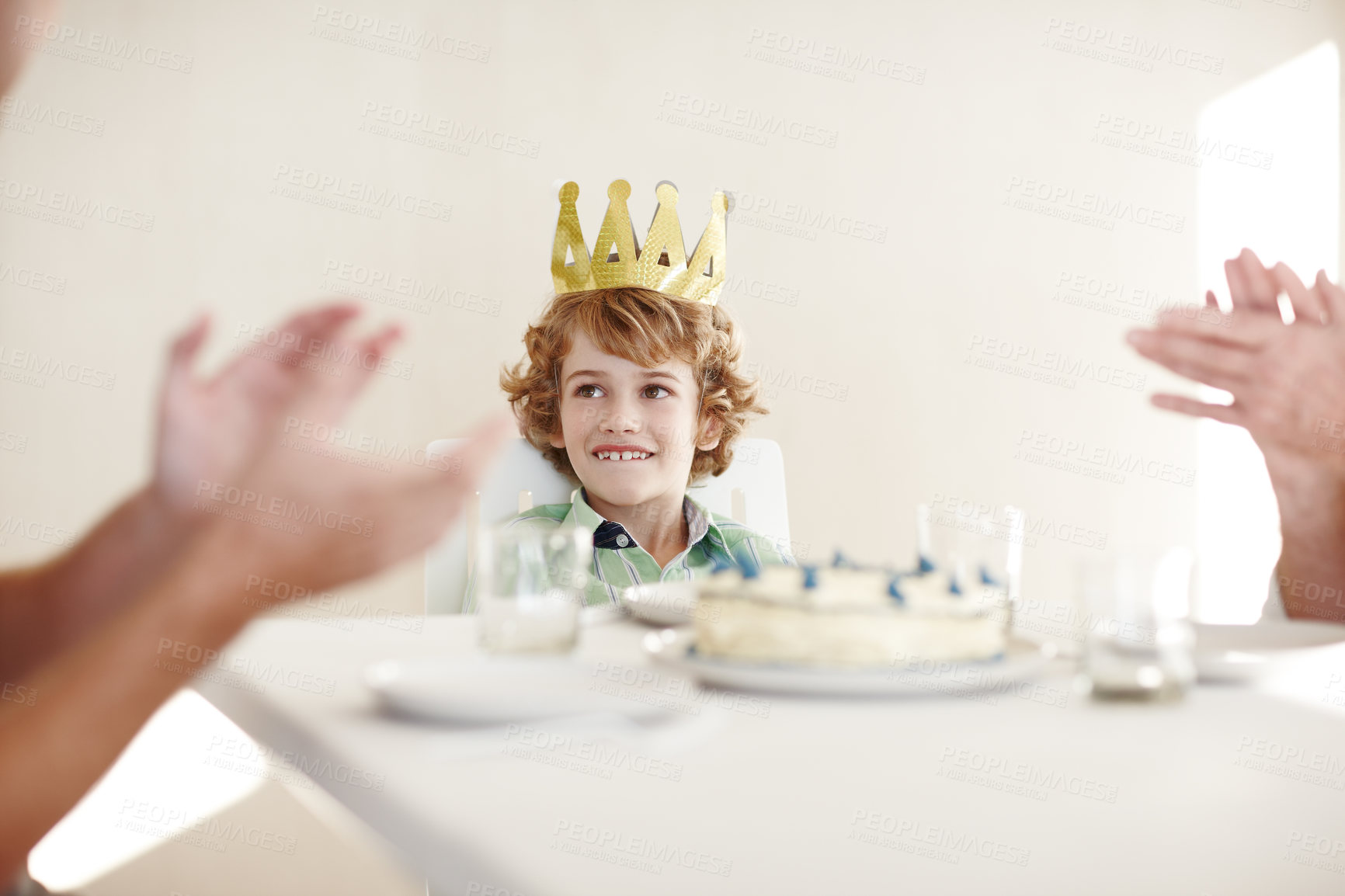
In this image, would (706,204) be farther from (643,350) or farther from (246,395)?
(246,395)

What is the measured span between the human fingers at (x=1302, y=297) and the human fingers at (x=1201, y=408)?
3.8 inches

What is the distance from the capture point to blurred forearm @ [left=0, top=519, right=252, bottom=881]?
46 cm

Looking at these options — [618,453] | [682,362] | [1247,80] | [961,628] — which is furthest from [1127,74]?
[961,628]

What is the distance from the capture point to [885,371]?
8.82 feet

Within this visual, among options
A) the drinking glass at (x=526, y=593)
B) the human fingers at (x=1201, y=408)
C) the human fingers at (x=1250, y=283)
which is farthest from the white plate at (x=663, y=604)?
the human fingers at (x=1250, y=283)

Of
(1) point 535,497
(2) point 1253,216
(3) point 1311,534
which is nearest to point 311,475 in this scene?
(3) point 1311,534

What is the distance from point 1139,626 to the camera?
2.22ft

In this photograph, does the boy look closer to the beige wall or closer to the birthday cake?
the beige wall

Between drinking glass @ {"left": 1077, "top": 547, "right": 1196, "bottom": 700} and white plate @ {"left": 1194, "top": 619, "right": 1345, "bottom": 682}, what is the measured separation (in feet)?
0.14

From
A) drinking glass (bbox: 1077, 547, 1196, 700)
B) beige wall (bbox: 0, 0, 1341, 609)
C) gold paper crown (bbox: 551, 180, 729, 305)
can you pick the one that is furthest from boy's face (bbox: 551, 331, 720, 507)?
drinking glass (bbox: 1077, 547, 1196, 700)

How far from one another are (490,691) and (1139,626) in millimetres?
398

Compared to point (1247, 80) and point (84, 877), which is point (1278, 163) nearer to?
point (1247, 80)

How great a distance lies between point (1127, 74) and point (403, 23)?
1.80m

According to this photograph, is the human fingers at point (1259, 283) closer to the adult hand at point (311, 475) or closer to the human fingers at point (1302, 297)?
the human fingers at point (1302, 297)
